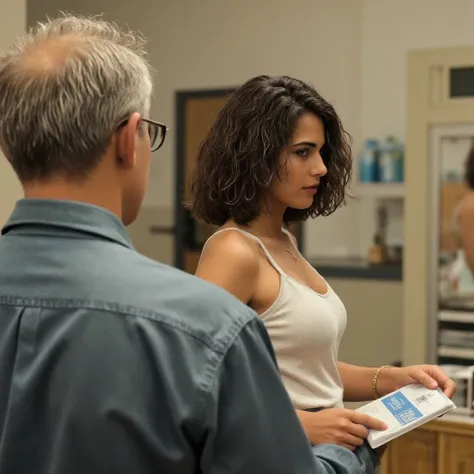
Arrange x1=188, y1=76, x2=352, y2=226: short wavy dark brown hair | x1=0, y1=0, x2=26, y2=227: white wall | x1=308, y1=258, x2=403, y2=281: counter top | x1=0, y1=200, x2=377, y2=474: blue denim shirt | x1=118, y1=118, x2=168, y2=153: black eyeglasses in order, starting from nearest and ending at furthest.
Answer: x1=0, y1=200, x2=377, y2=474: blue denim shirt < x1=118, y1=118, x2=168, y2=153: black eyeglasses < x1=188, y1=76, x2=352, y2=226: short wavy dark brown hair < x1=0, y1=0, x2=26, y2=227: white wall < x1=308, y1=258, x2=403, y2=281: counter top

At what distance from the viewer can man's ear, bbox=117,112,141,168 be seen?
83 cm

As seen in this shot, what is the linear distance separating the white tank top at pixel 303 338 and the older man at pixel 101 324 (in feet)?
1.40

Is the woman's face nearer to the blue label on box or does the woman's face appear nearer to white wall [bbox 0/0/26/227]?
the blue label on box

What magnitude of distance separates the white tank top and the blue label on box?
0.13 metres

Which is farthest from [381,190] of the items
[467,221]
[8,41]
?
[8,41]

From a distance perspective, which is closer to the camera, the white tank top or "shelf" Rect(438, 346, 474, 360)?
the white tank top

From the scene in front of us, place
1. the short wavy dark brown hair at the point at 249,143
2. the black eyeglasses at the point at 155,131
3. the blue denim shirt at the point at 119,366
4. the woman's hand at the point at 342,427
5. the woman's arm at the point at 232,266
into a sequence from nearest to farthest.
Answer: the blue denim shirt at the point at 119,366, the black eyeglasses at the point at 155,131, the woman's hand at the point at 342,427, the woman's arm at the point at 232,266, the short wavy dark brown hair at the point at 249,143

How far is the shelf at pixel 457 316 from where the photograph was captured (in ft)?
10.7

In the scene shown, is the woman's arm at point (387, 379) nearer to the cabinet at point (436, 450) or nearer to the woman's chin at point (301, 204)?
the woman's chin at point (301, 204)

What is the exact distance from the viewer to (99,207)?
83cm

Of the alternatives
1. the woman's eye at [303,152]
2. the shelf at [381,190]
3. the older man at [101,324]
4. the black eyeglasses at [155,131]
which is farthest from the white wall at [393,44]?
the older man at [101,324]

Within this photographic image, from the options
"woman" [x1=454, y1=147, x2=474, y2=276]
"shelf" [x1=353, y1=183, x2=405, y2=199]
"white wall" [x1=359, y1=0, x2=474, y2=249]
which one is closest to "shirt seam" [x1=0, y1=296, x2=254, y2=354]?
"woman" [x1=454, y1=147, x2=474, y2=276]

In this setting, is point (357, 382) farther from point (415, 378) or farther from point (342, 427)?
point (342, 427)

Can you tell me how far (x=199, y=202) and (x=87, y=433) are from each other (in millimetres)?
708
